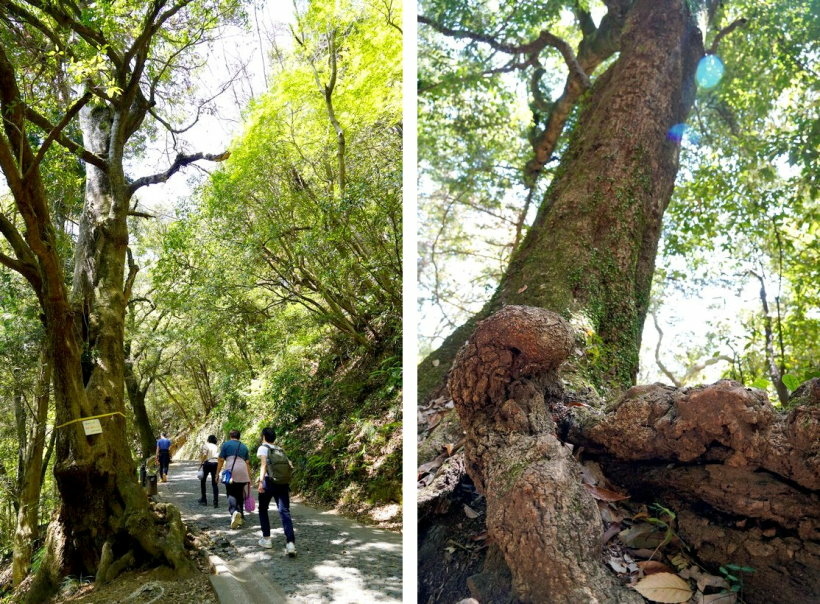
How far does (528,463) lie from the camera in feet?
3.59

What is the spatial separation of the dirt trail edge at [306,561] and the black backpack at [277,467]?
0.87 feet

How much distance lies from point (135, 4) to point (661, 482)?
3.51m

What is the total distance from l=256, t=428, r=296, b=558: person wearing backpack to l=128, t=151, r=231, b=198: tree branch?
187 cm

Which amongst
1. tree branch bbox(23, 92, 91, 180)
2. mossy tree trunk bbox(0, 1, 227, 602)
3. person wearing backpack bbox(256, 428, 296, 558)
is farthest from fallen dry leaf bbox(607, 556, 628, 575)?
tree branch bbox(23, 92, 91, 180)

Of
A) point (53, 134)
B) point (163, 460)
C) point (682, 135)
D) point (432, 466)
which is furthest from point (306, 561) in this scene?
point (163, 460)

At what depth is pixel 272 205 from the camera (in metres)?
4.41

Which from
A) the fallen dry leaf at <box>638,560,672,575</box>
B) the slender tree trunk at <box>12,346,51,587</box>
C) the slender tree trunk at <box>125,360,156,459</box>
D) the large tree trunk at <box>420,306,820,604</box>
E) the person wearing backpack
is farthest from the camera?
the slender tree trunk at <box>125,360,156,459</box>

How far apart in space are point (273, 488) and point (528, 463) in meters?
1.62

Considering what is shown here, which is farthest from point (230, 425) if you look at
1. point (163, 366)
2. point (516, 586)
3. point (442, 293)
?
point (516, 586)

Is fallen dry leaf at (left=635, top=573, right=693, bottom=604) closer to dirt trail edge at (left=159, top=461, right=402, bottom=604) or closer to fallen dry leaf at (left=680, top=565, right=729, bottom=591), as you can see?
fallen dry leaf at (left=680, top=565, right=729, bottom=591)

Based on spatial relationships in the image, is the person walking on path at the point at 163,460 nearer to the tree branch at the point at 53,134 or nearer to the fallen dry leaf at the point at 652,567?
the tree branch at the point at 53,134

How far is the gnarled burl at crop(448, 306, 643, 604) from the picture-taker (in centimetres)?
104

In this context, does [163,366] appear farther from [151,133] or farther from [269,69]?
[269,69]

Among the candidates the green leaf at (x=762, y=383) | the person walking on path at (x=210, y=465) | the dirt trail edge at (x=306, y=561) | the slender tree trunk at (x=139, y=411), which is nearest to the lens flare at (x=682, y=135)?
the green leaf at (x=762, y=383)
